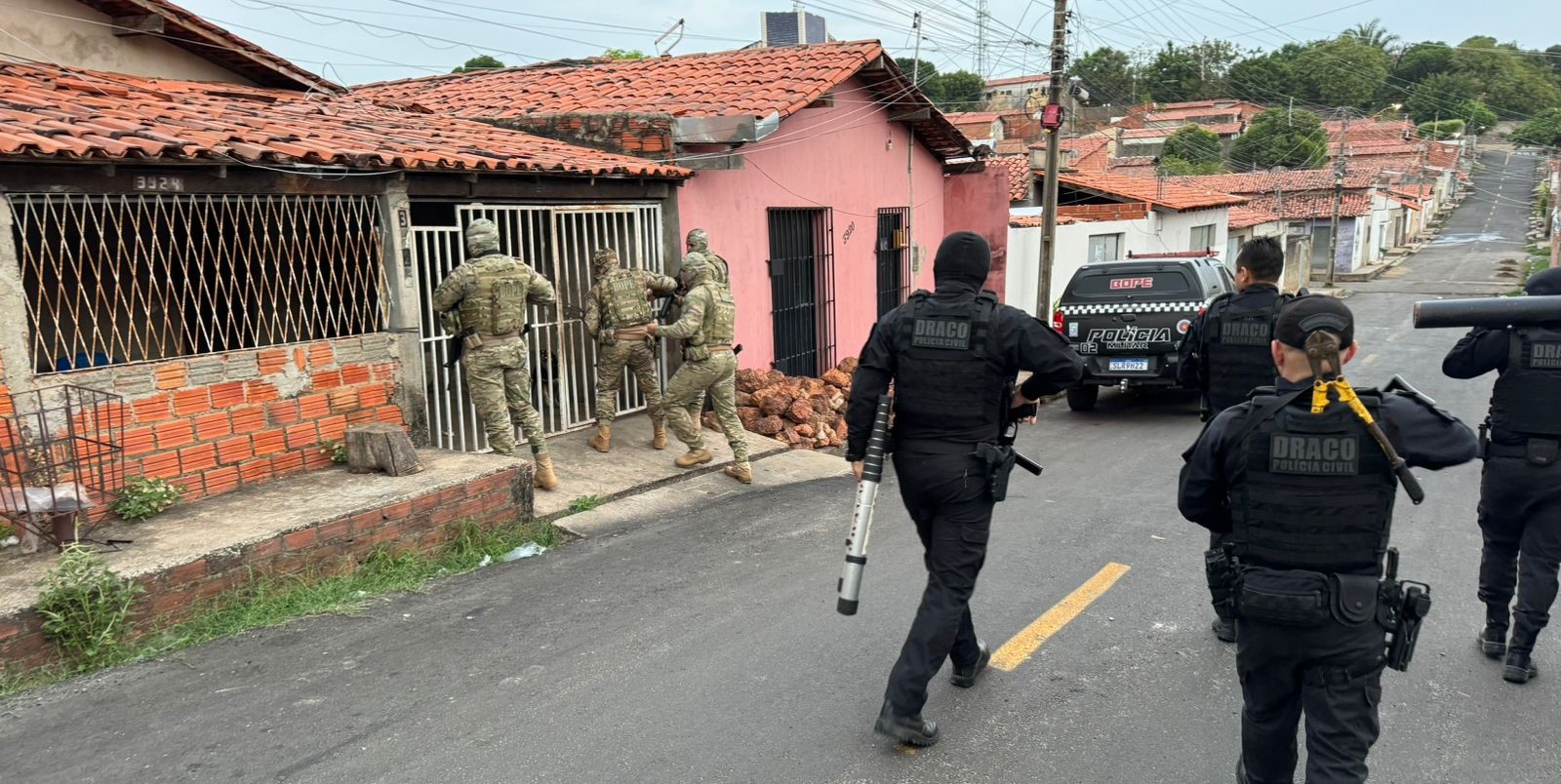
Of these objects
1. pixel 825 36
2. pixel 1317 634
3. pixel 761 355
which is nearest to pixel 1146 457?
pixel 761 355

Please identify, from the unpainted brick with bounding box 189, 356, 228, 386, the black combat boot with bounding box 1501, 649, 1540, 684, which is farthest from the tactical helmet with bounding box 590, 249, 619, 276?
the black combat boot with bounding box 1501, 649, 1540, 684

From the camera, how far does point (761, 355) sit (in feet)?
34.1

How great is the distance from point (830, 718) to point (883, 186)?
987cm

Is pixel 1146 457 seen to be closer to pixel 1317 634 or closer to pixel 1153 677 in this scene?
pixel 1153 677

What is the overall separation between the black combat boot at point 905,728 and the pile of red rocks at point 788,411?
18.4ft

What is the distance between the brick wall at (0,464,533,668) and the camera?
4.12 metres

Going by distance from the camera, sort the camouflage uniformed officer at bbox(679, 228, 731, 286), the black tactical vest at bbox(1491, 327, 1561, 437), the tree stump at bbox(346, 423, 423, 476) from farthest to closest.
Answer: the camouflage uniformed officer at bbox(679, 228, 731, 286) → the tree stump at bbox(346, 423, 423, 476) → the black tactical vest at bbox(1491, 327, 1561, 437)

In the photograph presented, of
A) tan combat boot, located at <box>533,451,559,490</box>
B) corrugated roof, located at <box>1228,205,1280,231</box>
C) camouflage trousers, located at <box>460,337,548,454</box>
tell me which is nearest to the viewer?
camouflage trousers, located at <box>460,337,548,454</box>

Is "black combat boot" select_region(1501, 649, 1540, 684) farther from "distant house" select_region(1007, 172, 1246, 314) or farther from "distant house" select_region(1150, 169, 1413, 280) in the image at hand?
"distant house" select_region(1150, 169, 1413, 280)

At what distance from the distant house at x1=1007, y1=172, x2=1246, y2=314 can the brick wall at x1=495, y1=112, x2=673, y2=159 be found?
9022 mm

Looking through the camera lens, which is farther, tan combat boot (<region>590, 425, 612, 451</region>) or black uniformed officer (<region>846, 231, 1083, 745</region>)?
tan combat boot (<region>590, 425, 612, 451</region>)

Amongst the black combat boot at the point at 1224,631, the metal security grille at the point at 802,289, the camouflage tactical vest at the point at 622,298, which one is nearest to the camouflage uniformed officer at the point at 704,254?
the camouflage tactical vest at the point at 622,298

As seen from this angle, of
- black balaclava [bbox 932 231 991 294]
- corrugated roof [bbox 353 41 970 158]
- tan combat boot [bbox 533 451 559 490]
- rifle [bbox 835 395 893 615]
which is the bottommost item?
tan combat boot [bbox 533 451 559 490]

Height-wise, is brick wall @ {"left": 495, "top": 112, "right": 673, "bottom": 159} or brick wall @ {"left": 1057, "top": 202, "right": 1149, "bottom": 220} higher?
brick wall @ {"left": 495, "top": 112, "right": 673, "bottom": 159}
